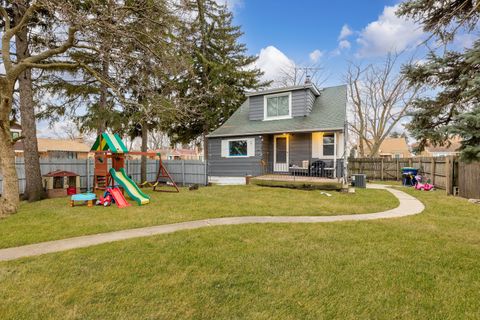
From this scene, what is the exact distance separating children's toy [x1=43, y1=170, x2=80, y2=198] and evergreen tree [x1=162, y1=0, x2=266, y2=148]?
829 centimetres

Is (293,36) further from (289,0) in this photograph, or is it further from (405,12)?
(405,12)

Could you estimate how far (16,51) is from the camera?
962cm

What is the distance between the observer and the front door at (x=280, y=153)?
14.9 metres

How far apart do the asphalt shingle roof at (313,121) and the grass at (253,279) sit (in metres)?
8.69

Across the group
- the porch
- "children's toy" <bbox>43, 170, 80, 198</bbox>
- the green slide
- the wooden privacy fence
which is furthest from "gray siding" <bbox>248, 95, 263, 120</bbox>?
"children's toy" <bbox>43, 170, 80, 198</bbox>

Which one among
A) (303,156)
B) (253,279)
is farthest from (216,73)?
(253,279)

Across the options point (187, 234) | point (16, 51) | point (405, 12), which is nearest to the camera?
point (187, 234)

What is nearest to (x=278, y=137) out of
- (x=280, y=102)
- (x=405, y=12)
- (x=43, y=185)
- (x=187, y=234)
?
(x=280, y=102)

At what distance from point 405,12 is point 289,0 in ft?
32.4

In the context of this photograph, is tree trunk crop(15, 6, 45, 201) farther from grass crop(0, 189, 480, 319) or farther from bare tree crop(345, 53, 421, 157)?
bare tree crop(345, 53, 421, 157)

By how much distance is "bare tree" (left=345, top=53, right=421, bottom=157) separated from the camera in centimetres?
2591

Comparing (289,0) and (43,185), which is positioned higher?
(289,0)

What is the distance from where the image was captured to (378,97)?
90.9 feet

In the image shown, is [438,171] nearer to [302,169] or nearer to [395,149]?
[302,169]
